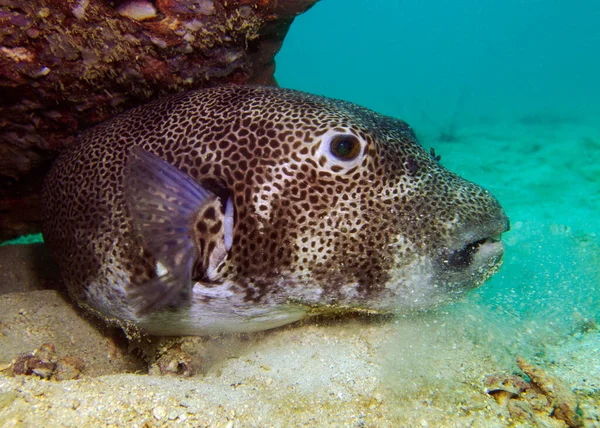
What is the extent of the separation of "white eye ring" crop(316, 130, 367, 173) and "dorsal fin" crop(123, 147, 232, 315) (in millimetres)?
743

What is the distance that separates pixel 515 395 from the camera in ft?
6.46

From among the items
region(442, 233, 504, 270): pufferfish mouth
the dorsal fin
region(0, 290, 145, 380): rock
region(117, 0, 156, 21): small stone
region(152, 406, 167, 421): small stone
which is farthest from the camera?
region(117, 0, 156, 21): small stone

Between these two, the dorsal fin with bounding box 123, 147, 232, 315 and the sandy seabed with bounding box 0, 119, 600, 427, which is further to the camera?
the dorsal fin with bounding box 123, 147, 232, 315

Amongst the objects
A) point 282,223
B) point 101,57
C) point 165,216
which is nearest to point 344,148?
point 282,223

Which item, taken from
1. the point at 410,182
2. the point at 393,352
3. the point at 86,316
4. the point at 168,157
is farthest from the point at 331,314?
the point at 86,316

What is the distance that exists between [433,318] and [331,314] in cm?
75

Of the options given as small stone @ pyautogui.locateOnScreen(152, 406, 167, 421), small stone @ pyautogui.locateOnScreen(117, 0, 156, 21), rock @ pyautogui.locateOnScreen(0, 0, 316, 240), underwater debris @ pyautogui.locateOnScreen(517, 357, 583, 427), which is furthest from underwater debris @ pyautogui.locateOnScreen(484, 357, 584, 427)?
small stone @ pyautogui.locateOnScreen(117, 0, 156, 21)

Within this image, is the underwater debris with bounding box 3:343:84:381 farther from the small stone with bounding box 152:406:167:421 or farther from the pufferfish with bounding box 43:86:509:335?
the small stone with bounding box 152:406:167:421

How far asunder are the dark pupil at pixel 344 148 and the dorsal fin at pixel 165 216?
0.82 m

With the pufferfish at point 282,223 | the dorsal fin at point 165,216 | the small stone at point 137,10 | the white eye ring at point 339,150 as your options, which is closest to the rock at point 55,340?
the pufferfish at point 282,223

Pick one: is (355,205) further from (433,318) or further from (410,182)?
(433,318)

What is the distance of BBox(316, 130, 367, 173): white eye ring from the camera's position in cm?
221

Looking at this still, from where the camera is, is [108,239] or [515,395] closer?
[515,395]

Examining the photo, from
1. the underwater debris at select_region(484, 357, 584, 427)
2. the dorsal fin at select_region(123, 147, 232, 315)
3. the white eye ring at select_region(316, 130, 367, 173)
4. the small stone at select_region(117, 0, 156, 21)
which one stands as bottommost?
the underwater debris at select_region(484, 357, 584, 427)
